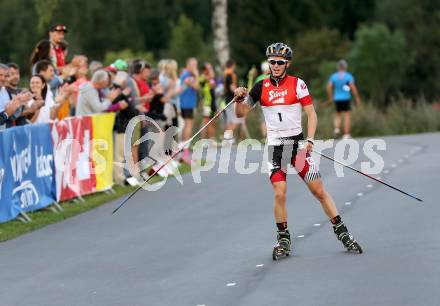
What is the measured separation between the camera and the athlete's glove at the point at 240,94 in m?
11.5

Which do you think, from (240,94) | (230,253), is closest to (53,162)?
(230,253)

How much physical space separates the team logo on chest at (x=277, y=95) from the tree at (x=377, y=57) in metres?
73.0

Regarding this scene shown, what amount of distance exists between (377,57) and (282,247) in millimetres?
75955

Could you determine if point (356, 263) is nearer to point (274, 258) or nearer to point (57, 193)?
point (274, 258)

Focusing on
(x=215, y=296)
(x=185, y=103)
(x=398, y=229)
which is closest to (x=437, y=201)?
(x=398, y=229)

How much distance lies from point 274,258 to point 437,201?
4608mm

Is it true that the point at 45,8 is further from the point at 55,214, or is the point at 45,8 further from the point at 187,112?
the point at 55,214

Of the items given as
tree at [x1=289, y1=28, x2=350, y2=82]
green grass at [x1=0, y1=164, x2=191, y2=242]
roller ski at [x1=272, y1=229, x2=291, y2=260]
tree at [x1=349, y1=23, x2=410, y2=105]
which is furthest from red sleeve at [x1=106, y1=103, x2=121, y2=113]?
tree at [x1=289, y1=28, x2=350, y2=82]

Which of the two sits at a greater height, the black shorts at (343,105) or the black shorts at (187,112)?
the black shorts at (187,112)

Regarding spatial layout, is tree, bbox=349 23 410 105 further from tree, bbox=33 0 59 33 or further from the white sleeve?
the white sleeve

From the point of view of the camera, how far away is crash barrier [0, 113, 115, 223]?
14.8m

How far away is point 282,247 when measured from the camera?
1130 centimetres

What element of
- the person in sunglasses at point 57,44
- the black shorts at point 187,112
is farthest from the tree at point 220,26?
the person in sunglasses at point 57,44

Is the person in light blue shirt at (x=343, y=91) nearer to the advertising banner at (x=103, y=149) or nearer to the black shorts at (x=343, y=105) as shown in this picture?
the black shorts at (x=343, y=105)
